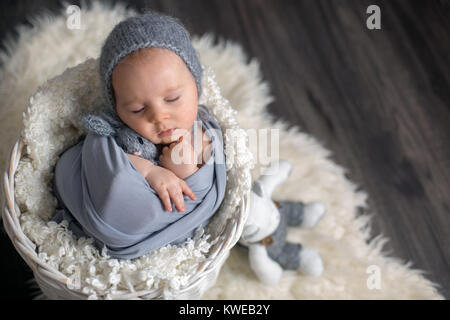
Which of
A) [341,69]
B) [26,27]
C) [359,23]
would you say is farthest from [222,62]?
[26,27]

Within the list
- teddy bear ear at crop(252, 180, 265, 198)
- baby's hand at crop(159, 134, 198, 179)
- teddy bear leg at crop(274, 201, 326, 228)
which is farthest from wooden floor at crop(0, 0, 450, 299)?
baby's hand at crop(159, 134, 198, 179)

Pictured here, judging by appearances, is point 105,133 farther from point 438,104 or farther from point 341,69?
point 438,104

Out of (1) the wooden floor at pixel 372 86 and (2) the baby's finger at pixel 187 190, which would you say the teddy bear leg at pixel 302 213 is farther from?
(2) the baby's finger at pixel 187 190

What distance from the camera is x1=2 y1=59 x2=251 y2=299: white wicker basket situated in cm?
97

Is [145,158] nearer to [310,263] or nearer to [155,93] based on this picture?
[155,93]

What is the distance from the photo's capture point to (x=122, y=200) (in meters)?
1.02

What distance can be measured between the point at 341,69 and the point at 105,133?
3.30ft

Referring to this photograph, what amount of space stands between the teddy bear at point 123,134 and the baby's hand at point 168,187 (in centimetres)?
7

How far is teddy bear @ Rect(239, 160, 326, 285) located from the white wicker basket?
154 mm

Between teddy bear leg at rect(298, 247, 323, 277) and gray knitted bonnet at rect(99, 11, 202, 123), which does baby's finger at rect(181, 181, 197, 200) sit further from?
teddy bear leg at rect(298, 247, 323, 277)

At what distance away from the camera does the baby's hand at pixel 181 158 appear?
42.4 inches

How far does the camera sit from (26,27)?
5.26ft

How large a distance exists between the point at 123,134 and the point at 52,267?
1.17 ft

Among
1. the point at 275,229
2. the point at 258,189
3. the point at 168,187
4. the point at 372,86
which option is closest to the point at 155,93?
the point at 168,187
